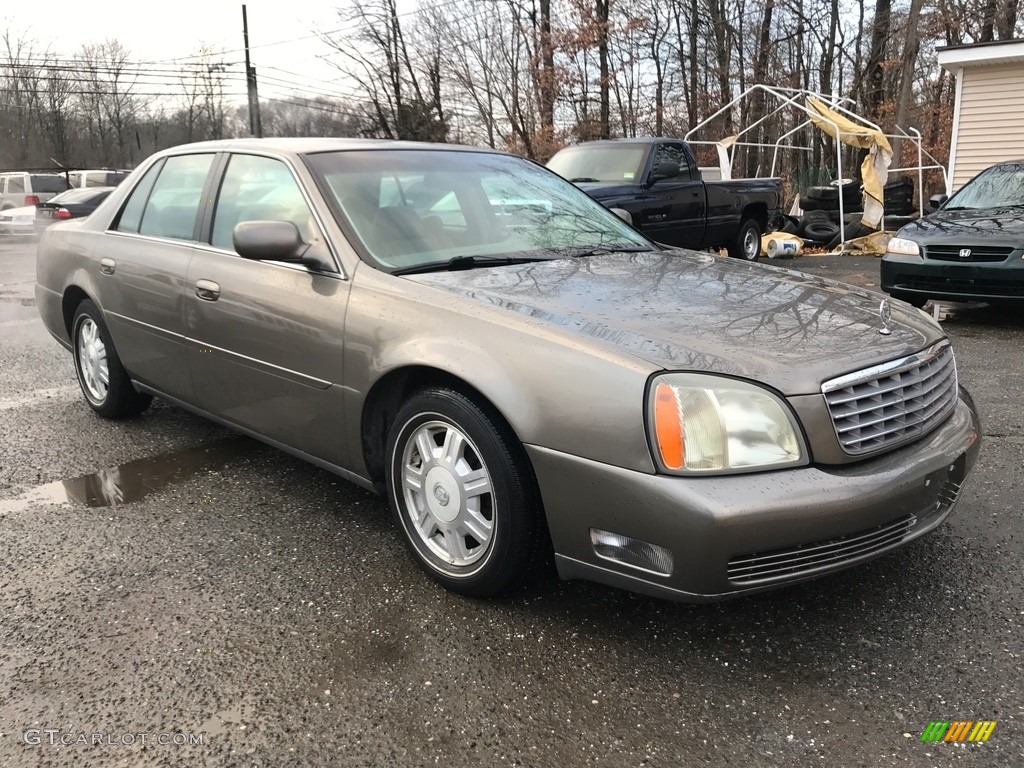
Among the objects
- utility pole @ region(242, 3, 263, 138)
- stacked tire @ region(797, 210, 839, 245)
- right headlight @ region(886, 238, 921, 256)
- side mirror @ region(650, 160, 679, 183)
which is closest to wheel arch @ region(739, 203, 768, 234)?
side mirror @ region(650, 160, 679, 183)

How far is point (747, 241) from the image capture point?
38.7 ft

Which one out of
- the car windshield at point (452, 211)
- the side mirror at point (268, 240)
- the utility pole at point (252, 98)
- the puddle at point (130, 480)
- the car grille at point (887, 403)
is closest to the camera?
the car grille at point (887, 403)

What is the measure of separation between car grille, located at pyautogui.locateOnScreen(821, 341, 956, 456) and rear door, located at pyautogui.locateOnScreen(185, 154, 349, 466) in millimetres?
1673

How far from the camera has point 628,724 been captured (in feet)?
6.79

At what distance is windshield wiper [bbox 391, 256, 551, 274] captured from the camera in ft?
9.71

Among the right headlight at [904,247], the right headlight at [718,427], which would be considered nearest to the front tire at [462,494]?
the right headlight at [718,427]

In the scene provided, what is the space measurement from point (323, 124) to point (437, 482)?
135 ft

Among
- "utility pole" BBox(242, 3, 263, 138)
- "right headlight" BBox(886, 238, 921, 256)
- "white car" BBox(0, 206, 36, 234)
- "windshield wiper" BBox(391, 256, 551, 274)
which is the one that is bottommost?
"right headlight" BBox(886, 238, 921, 256)

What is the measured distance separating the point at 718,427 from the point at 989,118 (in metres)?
15.6

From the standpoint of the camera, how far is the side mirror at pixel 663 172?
959 centimetres

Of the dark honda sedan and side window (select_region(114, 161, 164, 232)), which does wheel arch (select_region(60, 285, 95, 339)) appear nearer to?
side window (select_region(114, 161, 164, 232))

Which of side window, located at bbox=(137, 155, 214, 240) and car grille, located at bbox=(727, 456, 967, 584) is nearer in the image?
car grille, located at bbox=(727, 456, 967, 584)

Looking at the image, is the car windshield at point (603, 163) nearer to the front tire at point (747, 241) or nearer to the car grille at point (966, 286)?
the front tire at point (747, 241)

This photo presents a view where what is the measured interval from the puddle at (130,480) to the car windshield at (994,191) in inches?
293
